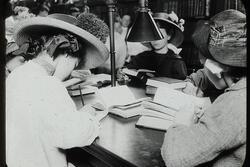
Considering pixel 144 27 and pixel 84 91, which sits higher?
pixel 144 27

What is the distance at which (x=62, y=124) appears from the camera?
126cm

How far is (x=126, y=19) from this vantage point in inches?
224

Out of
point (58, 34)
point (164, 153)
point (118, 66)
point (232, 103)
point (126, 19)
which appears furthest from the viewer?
point (126, 19)

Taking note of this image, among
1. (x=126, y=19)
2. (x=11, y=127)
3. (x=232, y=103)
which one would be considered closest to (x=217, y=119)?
(x=232, y=103)

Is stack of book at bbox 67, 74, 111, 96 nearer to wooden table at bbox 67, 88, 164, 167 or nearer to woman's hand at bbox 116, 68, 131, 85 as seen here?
woman's hand at bbox 116, 68, 131, 85

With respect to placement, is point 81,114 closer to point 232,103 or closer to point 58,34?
point 58,34

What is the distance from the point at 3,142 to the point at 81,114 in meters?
0.42

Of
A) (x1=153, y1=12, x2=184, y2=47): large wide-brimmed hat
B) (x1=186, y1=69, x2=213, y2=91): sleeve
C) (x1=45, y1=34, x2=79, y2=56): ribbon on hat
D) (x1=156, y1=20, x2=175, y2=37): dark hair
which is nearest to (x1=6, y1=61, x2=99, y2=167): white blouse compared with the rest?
(x1=45, y1=34, x2=79, y2=56): ribbon on hat

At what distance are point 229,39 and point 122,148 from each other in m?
0.60

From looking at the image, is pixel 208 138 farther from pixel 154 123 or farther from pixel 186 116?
pixel 154 123

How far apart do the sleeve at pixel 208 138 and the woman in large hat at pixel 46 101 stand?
44 cm

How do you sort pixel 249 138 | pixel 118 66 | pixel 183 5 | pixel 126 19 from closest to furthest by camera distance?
1. pixel 249 138
2. pixel 118 66
3. pixel 183 5
4. pixel 126 19

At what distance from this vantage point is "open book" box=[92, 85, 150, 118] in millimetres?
1689

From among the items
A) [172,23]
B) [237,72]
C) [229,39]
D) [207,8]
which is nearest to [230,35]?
[229,39]
